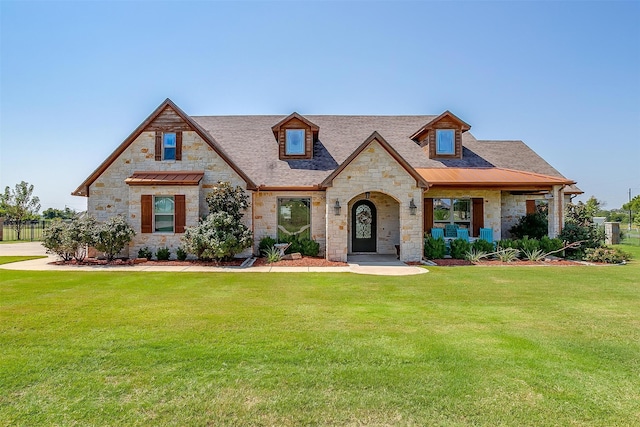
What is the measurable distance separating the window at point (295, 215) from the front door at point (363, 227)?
2475mm

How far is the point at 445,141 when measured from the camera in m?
19.5

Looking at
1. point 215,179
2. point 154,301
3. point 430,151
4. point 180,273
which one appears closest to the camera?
point 154,301

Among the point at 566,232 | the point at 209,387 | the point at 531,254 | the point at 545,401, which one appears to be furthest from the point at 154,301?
the point at 566,232

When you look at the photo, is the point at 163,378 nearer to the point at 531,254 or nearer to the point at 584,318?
the point at 584,318

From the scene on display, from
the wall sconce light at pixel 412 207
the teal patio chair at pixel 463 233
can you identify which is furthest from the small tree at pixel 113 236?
the teal patio chair at pixel 463 233

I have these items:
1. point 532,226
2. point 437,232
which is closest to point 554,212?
point 532,226

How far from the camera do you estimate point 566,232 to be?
55.6ft

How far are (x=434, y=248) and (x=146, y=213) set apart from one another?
1255 cm

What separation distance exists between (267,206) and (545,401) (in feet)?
47.3

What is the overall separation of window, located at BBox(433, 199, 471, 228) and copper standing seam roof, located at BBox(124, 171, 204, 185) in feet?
37.7

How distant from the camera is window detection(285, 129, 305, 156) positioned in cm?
1894

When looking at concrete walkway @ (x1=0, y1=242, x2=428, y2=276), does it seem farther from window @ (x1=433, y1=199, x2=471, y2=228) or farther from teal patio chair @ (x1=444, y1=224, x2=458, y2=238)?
window @ (x1=433, y1=199, x2=471, y2=228)

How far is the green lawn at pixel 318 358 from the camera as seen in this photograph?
365cm

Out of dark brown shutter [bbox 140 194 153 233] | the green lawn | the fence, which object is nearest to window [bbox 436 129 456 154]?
the green lawn
